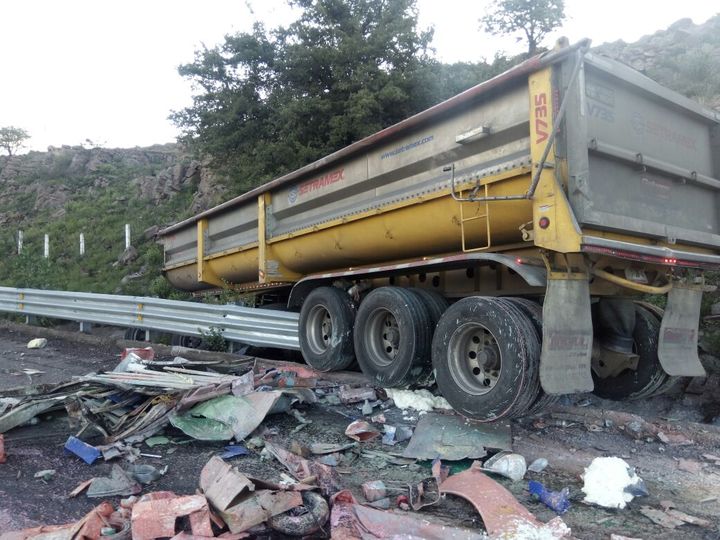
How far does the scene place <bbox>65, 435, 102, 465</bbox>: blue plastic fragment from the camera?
3.24 metres

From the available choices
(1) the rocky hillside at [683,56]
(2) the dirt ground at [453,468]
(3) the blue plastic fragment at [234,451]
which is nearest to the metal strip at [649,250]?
(2) the dirt ground at [453,468]

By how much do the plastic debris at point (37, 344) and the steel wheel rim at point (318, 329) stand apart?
4590 millimetres

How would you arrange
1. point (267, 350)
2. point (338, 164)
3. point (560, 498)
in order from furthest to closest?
point (267, 350) → point (338, 164) → point (560, 498)

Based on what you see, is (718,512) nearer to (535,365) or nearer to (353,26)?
(535,365)

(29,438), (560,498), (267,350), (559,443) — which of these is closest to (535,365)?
(559,443)

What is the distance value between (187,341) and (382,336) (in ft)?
13.0

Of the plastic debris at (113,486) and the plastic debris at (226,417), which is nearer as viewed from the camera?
the plastic debris at (113,486)

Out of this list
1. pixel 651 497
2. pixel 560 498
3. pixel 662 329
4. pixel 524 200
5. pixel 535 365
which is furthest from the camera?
pixel 662 329

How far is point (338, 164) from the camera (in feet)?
17.9

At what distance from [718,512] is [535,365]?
120 centimetres

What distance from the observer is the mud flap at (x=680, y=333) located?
13.8 feet

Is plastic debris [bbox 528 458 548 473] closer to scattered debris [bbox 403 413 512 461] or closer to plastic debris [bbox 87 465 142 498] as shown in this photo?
scattered debris [bbox 403 413 512 461]

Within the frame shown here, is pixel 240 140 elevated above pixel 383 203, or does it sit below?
above

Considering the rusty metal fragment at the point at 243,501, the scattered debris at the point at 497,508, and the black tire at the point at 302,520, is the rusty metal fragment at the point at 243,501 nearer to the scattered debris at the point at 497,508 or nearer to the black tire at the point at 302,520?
the black tire at the point at 302,520
